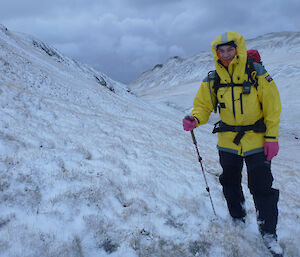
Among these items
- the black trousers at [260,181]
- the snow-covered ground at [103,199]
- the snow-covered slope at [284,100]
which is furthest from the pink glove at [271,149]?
the snow-covered slope at [284,100]

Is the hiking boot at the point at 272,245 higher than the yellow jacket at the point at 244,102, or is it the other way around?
the yellow jacket at the point at 244,102

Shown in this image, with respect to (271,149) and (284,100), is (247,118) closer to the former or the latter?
(271,149)

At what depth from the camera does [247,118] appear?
158 inches

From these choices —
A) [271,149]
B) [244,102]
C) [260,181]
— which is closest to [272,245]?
[260,181]

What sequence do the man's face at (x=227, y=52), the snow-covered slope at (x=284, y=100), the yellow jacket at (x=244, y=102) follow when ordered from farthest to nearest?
the snow-covered slope at (x=284, y=100) < the man's face at (x=227, y=52) < the yellow jacket at (x=244, y=102)

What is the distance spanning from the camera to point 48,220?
4137 mm

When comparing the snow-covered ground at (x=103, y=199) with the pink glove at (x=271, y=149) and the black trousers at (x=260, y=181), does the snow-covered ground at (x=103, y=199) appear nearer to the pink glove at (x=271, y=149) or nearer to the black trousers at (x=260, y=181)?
the black trousers at (x=260, y=181)

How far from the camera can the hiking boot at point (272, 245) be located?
4.10 metres

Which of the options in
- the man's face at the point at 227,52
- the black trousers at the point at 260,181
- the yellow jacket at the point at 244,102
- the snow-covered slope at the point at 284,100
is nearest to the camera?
the yellow jacket at the point at 244,102

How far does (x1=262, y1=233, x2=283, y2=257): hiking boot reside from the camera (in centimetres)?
410

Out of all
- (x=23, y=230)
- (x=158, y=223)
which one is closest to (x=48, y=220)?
(x=23, y=230)

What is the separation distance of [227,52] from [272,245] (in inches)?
151

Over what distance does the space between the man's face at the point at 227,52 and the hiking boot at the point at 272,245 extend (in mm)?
3551

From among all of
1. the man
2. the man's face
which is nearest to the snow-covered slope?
the man
